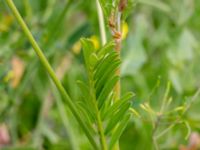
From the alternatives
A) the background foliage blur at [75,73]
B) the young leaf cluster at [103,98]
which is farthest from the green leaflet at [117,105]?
the background foliage blur at [75,73]

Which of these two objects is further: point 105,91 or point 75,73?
point 75,73

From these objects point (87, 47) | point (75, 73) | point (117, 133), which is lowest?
point (75, 73)

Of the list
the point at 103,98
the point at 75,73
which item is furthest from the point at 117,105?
the point at 75,73

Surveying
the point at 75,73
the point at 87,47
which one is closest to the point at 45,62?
the point at 87,47

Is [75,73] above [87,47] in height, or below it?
below

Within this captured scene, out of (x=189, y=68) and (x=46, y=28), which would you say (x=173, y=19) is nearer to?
(x=189, y=68)

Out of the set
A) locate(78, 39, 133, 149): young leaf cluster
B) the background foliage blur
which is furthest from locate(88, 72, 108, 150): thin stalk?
the background foliage blur

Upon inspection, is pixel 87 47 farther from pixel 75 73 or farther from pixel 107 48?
pixel 75 73

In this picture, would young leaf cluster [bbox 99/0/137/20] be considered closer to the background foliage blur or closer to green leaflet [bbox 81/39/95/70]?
green leaflet [bbox 81/39/95/70]

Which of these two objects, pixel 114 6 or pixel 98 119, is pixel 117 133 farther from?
pixel 114 6
